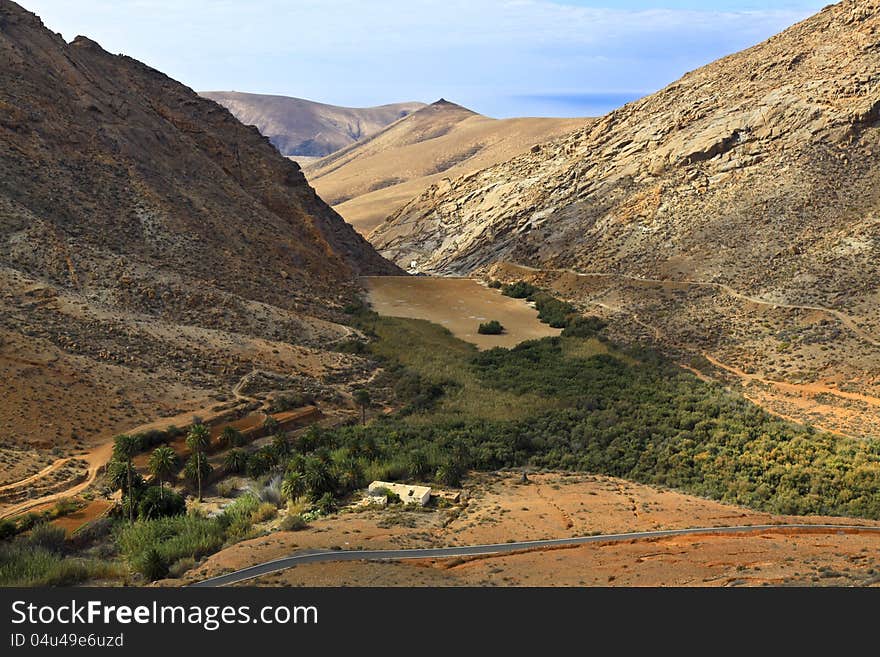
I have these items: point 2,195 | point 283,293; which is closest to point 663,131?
point 283,293

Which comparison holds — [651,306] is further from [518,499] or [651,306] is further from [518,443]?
[518,499]

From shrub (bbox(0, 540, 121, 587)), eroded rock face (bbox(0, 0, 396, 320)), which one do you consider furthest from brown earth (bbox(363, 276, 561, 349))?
shrub (bbox(0, 540, 121, 587))

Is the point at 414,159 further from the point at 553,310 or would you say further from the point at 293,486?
the point at 293,486

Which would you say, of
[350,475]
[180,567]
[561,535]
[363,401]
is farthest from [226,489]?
[561,535]

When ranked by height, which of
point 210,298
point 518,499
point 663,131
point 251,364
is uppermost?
point 663,131

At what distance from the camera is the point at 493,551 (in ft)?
51.2

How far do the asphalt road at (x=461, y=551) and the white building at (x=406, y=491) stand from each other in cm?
365

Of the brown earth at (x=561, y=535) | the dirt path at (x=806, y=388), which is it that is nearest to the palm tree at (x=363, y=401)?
the brown earth at (x=561, y=535)

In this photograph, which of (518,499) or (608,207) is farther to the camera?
(608,207)

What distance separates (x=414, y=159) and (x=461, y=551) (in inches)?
5091

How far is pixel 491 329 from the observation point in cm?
4206

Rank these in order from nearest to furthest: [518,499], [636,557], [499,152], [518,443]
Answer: [636,557]
[518,499]
[518,443]
[499,152]

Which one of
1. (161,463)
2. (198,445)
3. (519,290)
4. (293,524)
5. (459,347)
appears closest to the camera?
(293,524)

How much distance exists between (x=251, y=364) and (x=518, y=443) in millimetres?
12238
